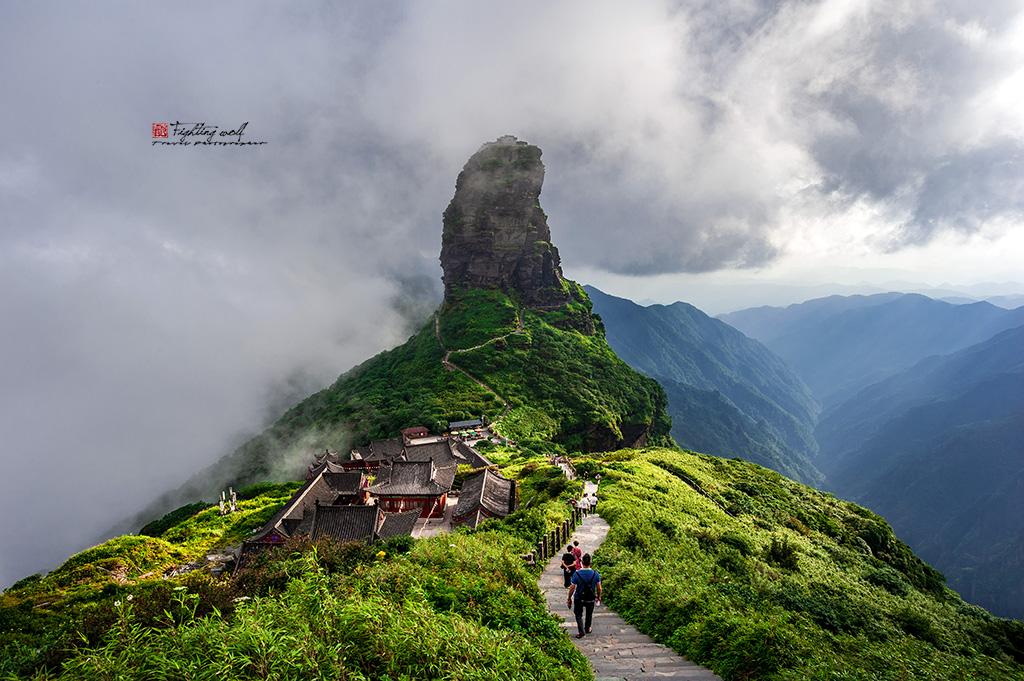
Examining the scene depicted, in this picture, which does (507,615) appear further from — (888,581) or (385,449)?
(385,449)

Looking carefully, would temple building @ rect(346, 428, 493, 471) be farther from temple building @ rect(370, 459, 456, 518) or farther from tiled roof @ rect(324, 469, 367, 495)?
temple building @ rect(370, 459, 456, 518)

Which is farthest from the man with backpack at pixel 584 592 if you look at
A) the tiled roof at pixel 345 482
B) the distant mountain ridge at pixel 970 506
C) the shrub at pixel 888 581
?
the distant mountain ridge at pixel 970 506

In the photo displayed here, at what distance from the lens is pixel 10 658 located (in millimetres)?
8875

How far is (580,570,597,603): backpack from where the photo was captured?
12008 mm

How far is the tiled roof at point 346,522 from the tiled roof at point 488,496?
6.00 meters

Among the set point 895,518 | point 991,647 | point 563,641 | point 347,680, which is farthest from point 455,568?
point 895,518

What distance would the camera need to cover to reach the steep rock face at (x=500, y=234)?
124750 mm

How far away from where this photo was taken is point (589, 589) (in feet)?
39.5

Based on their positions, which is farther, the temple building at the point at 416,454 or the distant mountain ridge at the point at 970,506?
the distant mountain ridge at the point at 970,506

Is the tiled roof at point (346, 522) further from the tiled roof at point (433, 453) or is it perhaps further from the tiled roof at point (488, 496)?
the tiled roof at point (433, 453)

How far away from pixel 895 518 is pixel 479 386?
16733cm

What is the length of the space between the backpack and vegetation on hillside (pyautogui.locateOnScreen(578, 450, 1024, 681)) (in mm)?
2384

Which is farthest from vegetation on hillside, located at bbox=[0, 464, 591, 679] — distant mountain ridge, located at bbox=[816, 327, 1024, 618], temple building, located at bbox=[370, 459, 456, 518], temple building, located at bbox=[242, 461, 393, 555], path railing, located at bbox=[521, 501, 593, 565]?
distant mountain ridge, located at bbox=[816, 327, 1024, 618]

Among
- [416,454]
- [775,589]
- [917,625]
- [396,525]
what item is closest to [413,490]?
[396,525]
